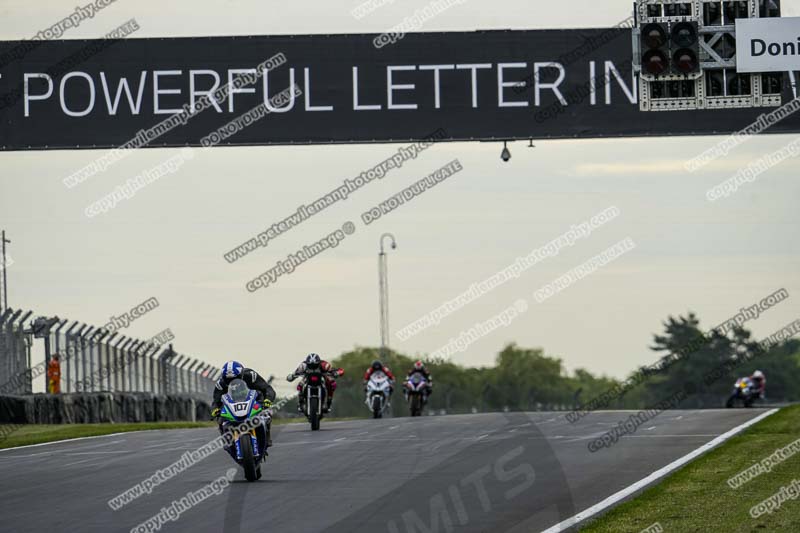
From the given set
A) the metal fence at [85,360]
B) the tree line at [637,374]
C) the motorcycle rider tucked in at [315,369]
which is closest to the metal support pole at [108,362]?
the metal fence at [85,360]

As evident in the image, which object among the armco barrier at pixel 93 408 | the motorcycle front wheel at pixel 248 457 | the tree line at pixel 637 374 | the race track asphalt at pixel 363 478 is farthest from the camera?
the tree line at pixel 637 374

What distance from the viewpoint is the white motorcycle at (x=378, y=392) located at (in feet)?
110

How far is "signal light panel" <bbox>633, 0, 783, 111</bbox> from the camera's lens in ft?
59.5

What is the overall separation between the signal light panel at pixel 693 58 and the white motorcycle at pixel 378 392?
15405 millimetres

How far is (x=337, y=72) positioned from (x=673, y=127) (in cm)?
642

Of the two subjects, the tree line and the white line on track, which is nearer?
the white line on track

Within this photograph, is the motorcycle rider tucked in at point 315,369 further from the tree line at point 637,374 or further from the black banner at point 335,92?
the tree line at point 637,374

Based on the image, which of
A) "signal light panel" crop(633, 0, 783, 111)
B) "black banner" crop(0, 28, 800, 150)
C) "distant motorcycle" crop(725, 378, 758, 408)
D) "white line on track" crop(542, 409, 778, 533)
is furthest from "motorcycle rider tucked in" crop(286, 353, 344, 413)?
"distant motorcycle" crop(725, 378, 758, 408)

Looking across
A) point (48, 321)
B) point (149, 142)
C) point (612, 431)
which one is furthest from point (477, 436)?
point (48, 321)

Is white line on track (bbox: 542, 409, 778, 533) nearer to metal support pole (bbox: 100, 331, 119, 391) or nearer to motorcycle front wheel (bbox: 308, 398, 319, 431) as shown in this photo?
motorcycle front wheel (bbox: 308, 398, 319, 431)

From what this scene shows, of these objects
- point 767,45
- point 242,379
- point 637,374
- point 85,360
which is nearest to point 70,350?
point 85,360

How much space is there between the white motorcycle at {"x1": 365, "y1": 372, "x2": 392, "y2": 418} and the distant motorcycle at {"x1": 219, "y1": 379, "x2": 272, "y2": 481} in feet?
53.7

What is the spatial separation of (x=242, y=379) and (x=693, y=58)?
6.59 m

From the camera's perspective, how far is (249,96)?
28.8m
